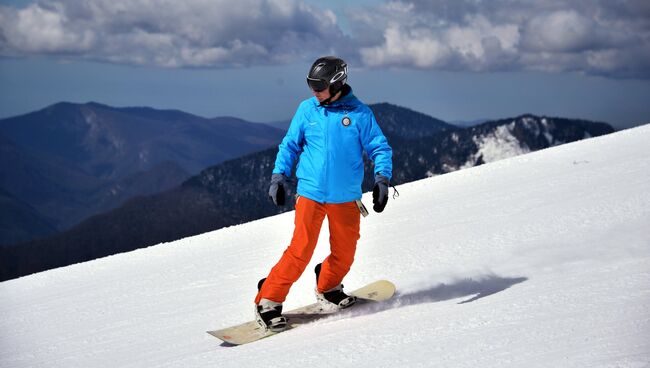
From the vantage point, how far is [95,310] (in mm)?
7297

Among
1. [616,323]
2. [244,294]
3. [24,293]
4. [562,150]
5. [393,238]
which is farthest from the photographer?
Answer: [562,150]

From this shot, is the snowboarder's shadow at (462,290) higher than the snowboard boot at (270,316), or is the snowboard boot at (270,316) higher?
the snowboard boot at (270,316)

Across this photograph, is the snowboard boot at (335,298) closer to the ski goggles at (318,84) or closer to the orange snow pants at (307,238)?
the orange snow pants at (307,238)

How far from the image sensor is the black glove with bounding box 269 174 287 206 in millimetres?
5055

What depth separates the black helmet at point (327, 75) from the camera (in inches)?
192

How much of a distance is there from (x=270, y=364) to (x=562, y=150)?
11.7 metres

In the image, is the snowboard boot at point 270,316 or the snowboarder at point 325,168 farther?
the snowboard boot at point 270,316

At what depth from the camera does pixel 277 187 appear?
505cm

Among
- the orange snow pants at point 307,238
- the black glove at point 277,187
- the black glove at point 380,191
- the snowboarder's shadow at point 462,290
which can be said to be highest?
the black glove at point 277,187

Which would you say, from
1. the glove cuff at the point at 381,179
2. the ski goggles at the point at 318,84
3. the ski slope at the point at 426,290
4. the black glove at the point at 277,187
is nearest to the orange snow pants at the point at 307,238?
the black glove at the point at 277,187

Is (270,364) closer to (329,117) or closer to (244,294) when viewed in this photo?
(329,117)

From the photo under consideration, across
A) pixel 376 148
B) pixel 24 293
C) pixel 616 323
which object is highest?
pixel 376 148

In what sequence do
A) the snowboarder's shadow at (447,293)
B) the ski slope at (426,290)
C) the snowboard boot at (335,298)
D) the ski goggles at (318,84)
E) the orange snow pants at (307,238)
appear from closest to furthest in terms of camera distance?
the ski slope at (426,290) < the ski goggles at (318,84) < the orange snow pants at (307,238) < the snowboarder's shadow at (447,293) < the snowboard boot at (335,298)

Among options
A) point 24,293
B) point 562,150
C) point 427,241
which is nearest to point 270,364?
point 427,241
